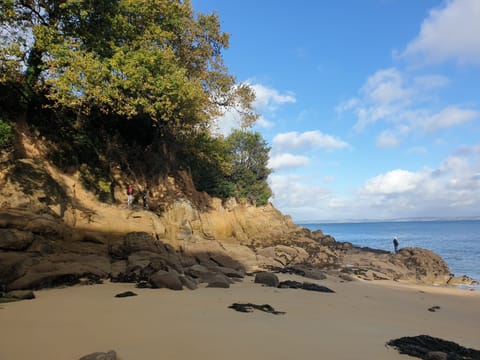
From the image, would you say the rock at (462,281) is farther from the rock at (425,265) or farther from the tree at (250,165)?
the tree at (250,165)

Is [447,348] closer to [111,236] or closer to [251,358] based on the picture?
[251,358]

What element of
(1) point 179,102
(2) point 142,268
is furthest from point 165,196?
(2) point 142,268

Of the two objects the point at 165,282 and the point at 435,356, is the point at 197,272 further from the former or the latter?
the point at 435,356

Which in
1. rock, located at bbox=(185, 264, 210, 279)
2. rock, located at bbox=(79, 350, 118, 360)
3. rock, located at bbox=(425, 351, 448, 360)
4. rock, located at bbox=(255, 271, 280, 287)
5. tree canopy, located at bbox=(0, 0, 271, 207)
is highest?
tree canopy, located at bbox=(0, 0, 271, 207)

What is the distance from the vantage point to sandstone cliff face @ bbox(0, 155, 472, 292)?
7.73 m

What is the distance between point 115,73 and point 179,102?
291 cm

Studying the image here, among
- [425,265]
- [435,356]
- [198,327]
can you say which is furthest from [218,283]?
[425,265]

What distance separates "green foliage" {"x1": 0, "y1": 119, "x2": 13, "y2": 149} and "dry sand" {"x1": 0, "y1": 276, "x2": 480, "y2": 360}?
7.82 metres

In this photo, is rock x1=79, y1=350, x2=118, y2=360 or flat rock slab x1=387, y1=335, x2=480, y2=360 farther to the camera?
flat rock slab x1=387, y1=335, x2=480, y2=360

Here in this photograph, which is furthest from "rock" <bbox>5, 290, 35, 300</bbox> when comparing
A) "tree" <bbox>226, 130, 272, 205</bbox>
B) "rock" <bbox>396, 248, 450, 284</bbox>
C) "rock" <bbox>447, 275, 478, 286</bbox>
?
"tree" <bbox>226, 130, 272, 205</bbox>

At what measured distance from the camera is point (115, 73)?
1294 cm

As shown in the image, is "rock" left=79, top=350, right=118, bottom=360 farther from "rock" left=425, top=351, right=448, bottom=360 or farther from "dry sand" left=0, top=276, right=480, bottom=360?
"rock" left=425, top=351, right=448, bottom=360

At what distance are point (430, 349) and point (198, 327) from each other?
2.88 metres

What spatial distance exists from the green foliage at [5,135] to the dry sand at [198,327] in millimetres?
7819
